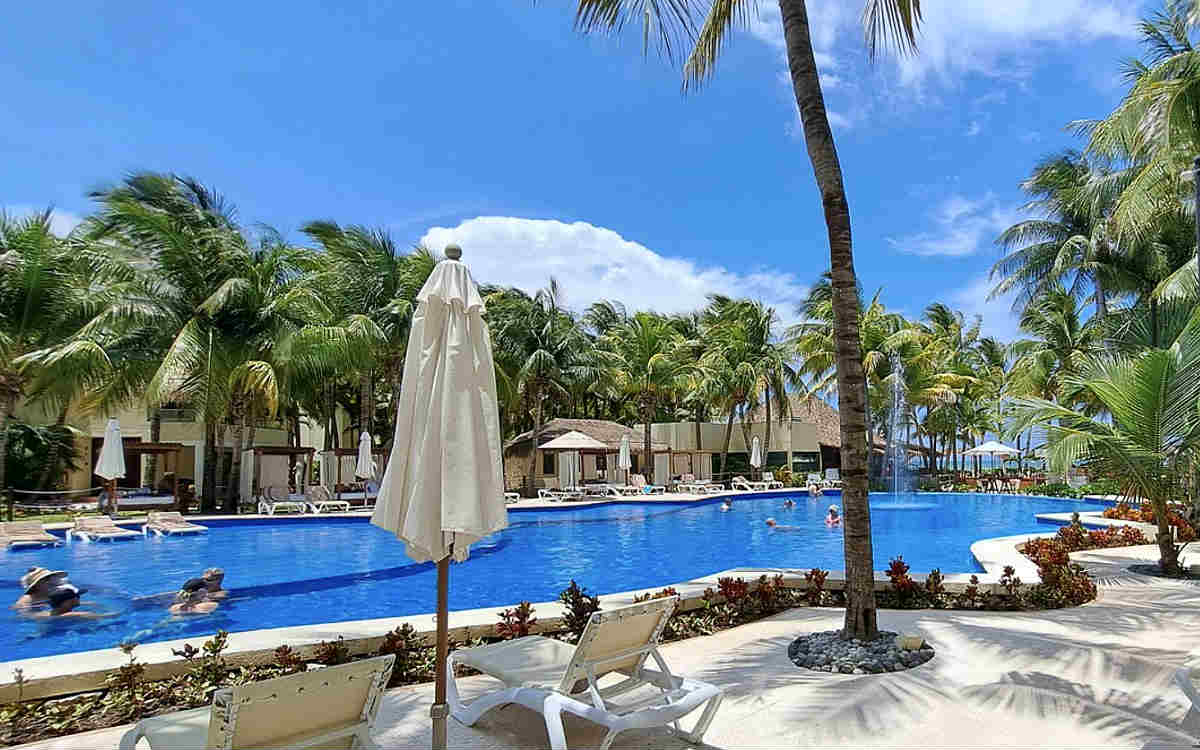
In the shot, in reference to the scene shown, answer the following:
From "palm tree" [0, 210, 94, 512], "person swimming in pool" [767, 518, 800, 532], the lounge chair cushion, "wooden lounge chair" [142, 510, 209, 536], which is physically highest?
"palm tree" [0, 210, 94, 512]

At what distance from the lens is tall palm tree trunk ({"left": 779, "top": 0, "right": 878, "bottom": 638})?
18.6ft

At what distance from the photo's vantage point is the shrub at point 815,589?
7.55 meters

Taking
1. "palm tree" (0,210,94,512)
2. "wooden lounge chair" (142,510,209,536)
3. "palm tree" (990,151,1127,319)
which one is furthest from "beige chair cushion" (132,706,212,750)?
"palm tree" (990,151,1127,319)

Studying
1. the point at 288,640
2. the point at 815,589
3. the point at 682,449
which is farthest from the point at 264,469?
the point at 815,589

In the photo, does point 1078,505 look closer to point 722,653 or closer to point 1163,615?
point 1163,615

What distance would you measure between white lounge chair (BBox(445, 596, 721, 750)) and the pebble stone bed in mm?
1557

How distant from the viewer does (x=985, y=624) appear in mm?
6473

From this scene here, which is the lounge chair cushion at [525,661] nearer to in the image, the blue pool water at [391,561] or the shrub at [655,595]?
the shrub at [655,595]

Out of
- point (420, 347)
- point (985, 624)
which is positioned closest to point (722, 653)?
point (985, 624)

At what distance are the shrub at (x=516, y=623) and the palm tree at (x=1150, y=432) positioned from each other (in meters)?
6.95

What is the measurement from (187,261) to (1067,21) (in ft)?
70.4

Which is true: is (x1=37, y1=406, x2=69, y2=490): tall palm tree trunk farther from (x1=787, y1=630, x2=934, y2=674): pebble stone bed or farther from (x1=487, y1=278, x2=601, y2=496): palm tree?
(x1=787, y1=630, x2=934, y2=674): pebble stone bed

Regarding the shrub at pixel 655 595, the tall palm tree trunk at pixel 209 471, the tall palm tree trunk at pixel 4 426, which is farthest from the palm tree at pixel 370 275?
the shrub at pixel 655 595

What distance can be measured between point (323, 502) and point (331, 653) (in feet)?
53.7
